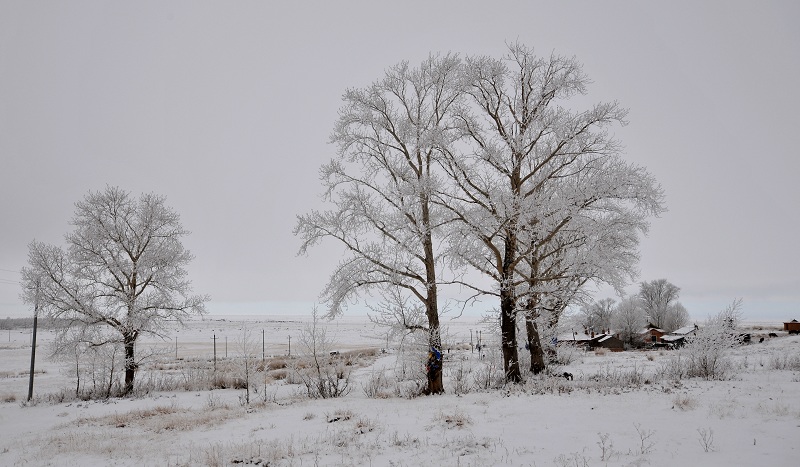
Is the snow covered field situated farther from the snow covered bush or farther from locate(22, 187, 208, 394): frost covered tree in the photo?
locate(22, 187, 208, 394): frost covered tree

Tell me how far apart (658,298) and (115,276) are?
97.5 meters

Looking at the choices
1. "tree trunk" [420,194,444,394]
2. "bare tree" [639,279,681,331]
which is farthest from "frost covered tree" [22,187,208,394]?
"bare tree" [639,279,681,331]

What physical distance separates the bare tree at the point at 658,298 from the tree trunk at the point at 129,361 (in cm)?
8753

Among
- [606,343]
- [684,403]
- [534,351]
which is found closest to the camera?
[684,403]

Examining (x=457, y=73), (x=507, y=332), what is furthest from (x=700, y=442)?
(x=457, y=73)

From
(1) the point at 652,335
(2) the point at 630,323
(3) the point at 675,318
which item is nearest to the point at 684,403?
(1) the point at 652,335

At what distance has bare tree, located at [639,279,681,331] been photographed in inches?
3278

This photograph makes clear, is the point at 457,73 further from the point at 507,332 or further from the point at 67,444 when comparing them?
the point at 67,444

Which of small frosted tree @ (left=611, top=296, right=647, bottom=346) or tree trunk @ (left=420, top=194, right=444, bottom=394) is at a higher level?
tree trunk @ (left=420, top=194, right=444, bottom=394)

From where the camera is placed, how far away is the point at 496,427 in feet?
25.8

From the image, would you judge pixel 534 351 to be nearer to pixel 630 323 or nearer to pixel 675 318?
pixel 630 323

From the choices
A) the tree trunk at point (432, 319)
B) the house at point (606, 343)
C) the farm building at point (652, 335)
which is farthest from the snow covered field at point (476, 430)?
the farm building at point (652, 335)

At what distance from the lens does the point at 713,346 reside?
42.4 feet

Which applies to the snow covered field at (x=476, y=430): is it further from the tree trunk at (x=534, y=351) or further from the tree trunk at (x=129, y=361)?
the tree trunk at (x=129, y=361)
